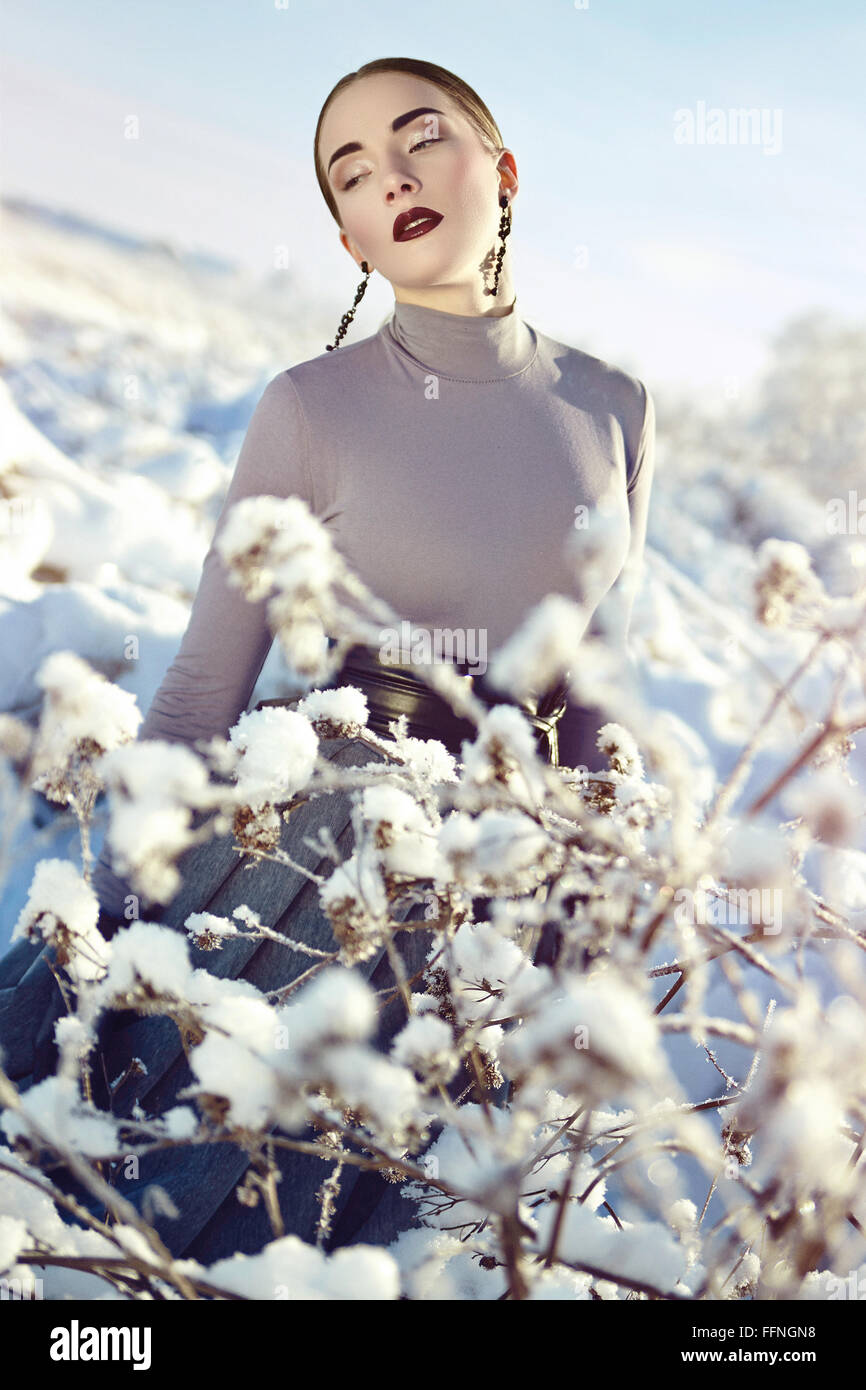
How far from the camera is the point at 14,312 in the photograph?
1773 mm

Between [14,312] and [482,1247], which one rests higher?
[14,312]

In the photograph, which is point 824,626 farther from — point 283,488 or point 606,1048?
point 283,488

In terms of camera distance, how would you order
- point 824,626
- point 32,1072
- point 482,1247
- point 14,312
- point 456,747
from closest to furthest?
point 824,626 < point 482,1247 < point 32,1072 < point 456,747 < point 14,312

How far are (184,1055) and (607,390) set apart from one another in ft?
2.52

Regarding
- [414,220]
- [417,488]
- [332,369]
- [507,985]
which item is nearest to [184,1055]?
[507,985]

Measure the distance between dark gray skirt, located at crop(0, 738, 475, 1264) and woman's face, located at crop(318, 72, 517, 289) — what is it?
463mm

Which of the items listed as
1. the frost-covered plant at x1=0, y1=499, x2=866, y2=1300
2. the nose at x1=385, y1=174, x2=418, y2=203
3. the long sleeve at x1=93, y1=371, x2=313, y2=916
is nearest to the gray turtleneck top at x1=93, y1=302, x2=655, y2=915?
the long sleeve at x1=93, y1=371, x2=313, y2=916

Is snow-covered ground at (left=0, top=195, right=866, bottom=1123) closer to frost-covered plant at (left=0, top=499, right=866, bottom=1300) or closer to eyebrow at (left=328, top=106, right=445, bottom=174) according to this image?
frost-covered plant at (left=0, top=499, right=866, bottom=1300)

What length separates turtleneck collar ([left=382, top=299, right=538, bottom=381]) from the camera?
87 cm

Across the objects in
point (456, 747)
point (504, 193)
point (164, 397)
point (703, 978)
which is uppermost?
point (164, 397)

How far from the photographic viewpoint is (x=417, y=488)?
81 cm

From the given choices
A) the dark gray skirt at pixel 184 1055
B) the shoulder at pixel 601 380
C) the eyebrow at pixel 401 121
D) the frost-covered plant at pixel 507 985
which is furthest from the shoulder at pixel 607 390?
the frost-covered plant at pixel 507 985

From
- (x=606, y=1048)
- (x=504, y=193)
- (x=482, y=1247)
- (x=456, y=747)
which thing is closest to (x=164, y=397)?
(x=504, y=193)
